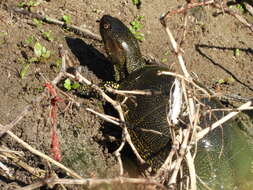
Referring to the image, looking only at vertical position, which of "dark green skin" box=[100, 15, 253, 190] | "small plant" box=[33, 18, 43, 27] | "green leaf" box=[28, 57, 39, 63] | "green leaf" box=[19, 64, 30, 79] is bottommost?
"dark green skin" box=[100, 15, 253, 190]

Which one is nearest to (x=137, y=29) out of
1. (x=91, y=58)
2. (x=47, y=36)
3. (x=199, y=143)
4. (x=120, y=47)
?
(x=120, y=47)

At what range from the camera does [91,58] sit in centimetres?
503

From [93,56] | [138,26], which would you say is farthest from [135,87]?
[138,26]

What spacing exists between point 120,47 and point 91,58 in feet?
1.26

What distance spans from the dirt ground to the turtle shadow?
0.04 ft

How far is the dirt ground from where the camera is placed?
3.93m

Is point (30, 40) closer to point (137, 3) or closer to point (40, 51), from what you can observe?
point (40, 51)

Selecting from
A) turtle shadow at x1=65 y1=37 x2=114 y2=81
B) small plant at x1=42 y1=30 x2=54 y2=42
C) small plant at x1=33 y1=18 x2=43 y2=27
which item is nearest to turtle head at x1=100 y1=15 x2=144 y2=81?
turtle shadow at x1=65 y1=37 x2=114 y2=81

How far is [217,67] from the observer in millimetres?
5492

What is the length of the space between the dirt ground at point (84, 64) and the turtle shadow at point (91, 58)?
1cm

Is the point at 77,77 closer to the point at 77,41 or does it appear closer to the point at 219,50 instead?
the point at 77,41

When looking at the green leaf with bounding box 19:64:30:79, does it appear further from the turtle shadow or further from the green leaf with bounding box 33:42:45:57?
the turtle shadow

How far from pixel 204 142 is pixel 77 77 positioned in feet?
5.21

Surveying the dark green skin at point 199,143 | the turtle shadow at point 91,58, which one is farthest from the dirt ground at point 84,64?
the dark green skin at point 199,143
